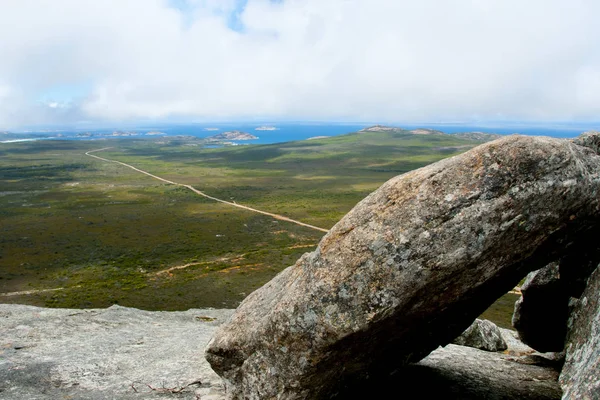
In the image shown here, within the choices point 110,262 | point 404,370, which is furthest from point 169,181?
point 404,370

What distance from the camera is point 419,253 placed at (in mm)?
9578

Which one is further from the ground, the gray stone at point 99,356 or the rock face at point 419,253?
the rock face at point 419,253

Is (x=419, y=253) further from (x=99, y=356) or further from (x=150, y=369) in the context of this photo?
(x=99, y=356)

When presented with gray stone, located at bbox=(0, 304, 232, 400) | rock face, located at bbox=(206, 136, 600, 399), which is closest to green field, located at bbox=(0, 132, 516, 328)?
gray stone, located at bbox=(0, 304, 232, 400)

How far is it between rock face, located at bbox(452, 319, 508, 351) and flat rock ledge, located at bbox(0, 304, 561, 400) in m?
Answer: 0.68

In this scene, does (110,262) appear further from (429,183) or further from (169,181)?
(169,181)

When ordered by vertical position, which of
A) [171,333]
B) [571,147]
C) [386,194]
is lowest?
[171,333]

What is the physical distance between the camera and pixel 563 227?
10.4 metres

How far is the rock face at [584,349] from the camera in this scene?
8.02m

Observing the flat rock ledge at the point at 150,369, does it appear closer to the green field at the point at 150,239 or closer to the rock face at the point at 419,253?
the rock face at the point at 419,253

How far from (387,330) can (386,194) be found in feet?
11.4

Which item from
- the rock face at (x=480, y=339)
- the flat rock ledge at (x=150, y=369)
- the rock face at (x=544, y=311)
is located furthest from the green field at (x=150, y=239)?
the rock face at (x=544, y=311)

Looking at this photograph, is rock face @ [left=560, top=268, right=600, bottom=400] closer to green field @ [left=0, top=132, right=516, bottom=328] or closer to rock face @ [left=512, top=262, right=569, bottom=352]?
rock face @ [left=512, top=262, right=569, bottom=352]

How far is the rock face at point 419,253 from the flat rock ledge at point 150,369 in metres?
3.07
